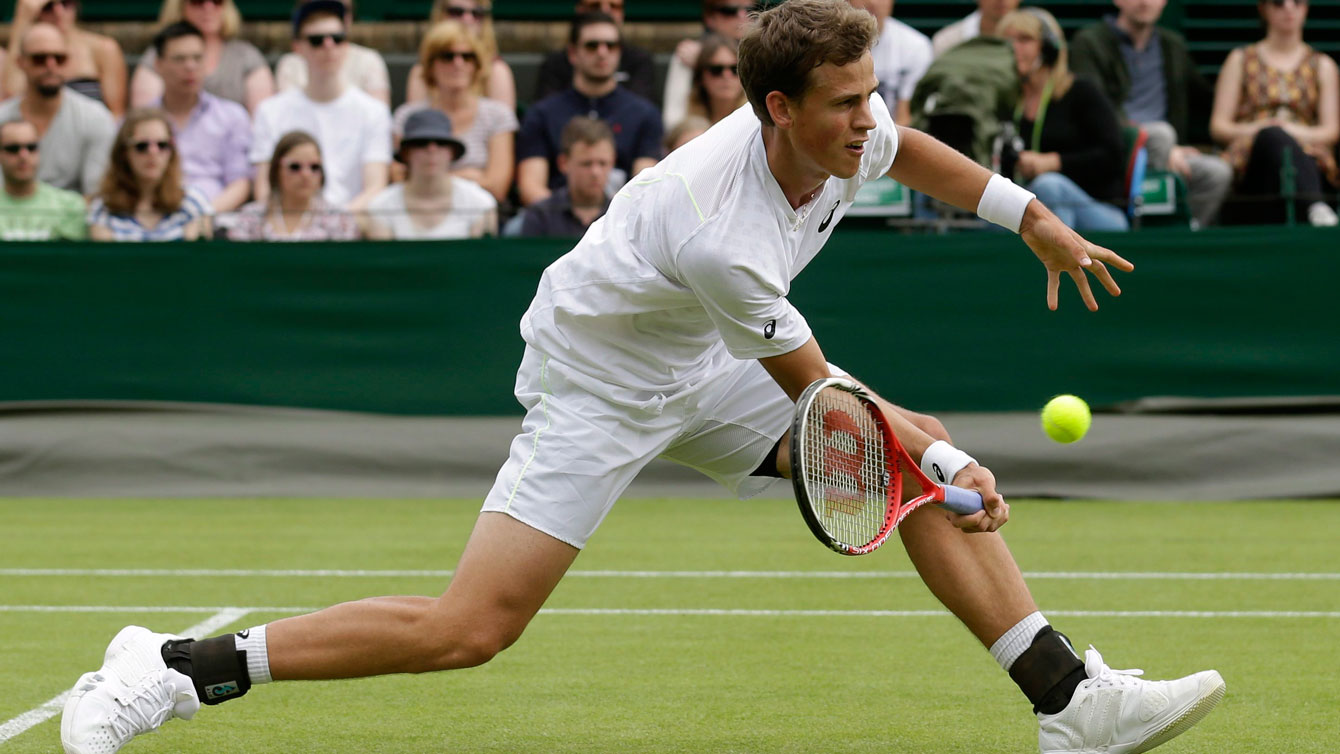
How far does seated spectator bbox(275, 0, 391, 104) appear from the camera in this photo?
10203 mm

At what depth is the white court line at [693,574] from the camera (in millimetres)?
6059

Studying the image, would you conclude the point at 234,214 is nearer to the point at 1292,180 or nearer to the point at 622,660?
the point at 622,660

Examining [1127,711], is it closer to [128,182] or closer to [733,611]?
[733,611]

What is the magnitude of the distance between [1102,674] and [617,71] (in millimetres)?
7245

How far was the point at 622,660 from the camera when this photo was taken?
4754 millimetres

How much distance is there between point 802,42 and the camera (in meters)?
3.26

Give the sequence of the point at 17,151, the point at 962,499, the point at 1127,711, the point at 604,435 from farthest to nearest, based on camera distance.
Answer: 1. the point at 17,151
2. the point at 604,435
3. the point at 1127,711
4. the point at 962,499

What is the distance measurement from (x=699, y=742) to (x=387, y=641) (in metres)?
0.79

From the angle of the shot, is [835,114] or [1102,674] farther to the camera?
[1102,674]

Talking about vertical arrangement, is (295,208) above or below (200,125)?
below

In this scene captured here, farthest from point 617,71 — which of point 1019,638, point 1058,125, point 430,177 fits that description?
point 1019,638

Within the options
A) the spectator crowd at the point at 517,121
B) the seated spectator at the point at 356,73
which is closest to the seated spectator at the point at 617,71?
the spectator crowd at the point at 517,121

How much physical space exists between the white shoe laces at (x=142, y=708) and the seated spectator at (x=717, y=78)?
6.21m

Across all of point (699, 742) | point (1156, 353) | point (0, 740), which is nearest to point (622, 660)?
point (699, 742)
